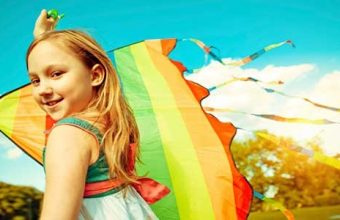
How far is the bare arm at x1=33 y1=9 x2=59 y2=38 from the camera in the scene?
0.81 m

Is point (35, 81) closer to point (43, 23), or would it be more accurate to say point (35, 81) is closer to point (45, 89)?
point (45, 89)

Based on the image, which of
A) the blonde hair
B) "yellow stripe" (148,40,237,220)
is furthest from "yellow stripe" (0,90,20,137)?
the blonde hair

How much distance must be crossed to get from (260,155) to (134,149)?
2401 mm

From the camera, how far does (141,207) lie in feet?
2.20

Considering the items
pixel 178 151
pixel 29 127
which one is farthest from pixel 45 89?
pixel 29 127

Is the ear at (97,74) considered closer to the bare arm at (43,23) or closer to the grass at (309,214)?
the bare arm at (43,23)

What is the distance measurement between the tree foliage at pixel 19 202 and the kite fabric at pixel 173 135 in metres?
1.24

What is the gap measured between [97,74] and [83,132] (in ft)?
0.37

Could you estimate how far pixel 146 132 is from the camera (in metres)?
1.70

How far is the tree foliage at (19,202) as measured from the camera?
2838mm

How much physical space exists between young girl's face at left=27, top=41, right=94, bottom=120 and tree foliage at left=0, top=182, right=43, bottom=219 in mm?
2393

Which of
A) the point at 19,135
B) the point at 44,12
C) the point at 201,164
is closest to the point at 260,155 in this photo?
the point at 201,164

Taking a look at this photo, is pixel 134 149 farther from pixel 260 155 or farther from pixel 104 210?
pixel 260 155

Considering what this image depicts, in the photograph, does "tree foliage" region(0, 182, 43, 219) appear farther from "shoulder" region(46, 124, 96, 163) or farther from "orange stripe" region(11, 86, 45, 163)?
"shoulder" region(46, 124, 96, 163)
